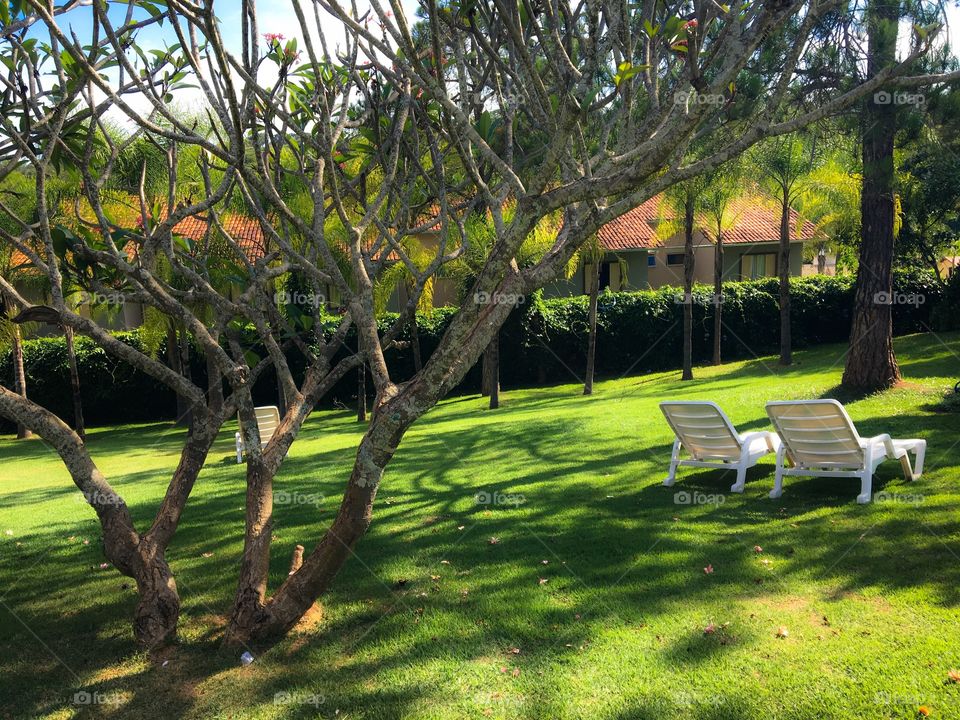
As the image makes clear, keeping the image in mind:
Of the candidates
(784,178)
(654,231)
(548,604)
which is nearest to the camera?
(548,604)

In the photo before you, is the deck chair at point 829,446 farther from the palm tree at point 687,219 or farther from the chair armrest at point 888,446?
the palm tree at point 687,219

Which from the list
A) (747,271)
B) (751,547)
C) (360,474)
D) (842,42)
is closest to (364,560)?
(360,474)

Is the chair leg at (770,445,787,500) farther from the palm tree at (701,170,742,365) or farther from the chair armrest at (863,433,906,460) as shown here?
the palm tree at (701,170,742,365)

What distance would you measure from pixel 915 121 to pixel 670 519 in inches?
322

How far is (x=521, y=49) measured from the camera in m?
4.90

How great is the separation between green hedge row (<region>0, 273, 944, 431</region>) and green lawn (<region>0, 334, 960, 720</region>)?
1447cm

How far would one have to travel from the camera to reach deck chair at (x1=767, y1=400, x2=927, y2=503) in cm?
741

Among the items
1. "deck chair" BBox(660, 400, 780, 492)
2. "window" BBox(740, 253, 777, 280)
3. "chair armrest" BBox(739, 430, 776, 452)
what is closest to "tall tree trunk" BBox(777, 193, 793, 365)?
"chair armrest" BBox(739, 430, 776, 452)

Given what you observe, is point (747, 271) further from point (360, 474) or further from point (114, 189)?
point (360, 474)

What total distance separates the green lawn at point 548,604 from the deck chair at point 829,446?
9.4 inches

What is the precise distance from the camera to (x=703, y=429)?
8.36 meters

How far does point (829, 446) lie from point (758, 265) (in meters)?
32.1

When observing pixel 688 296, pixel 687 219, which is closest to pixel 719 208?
pixel 687 219

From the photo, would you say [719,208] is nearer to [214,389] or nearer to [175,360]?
[175,360]
